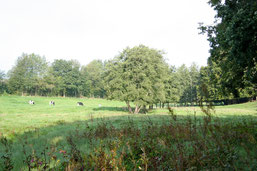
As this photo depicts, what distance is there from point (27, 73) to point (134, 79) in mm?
63901

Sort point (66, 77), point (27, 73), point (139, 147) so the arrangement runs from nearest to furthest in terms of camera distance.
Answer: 1. point (139, 147)
2. point (27, 73)
3. point (66, 77)

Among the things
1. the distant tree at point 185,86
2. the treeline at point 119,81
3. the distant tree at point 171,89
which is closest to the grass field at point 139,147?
the treeline at point 119,81

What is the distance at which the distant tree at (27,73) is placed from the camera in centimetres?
7019

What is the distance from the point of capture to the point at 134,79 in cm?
2703

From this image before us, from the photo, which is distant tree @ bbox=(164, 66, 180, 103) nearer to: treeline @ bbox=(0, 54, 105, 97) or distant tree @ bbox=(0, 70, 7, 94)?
treeline @ bbox=(0, 54, 105, 97)

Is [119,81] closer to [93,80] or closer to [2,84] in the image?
[2,84]

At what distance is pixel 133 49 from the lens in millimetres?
27828

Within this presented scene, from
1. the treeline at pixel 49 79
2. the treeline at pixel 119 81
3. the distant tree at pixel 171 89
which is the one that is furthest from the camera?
the treeline at pixel 49 79

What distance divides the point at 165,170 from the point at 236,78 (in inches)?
335

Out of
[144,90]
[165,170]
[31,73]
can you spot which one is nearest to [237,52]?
[165,170]

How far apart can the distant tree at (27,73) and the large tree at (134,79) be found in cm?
5556

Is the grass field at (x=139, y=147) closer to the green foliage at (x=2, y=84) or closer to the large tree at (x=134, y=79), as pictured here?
the large tree at (x=134, y=79)

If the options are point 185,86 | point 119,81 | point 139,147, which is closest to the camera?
point 139,147

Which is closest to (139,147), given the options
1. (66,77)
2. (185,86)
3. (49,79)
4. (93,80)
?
(185,86)
